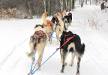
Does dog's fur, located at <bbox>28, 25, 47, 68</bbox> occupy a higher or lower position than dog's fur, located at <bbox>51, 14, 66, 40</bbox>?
higher

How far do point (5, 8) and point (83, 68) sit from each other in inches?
927

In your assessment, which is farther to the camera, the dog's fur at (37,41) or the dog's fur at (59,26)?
the dog's fur at (59,26)

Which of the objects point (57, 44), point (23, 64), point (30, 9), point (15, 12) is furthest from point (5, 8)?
point (23, 64)

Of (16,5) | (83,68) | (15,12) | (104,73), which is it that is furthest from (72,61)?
(16,5)

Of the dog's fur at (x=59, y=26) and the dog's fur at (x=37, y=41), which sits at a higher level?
the dog's fur at (x=37, y=41)

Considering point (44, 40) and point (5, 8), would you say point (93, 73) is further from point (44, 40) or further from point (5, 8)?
point (5, 8)

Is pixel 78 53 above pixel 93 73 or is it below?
above

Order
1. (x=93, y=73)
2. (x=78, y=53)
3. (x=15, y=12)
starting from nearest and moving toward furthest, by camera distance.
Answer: (x=78, y=53) < (x=93, y=73) < (x=15, y=12)

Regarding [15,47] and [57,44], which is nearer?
[15,47]

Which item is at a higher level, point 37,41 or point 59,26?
point 37,41

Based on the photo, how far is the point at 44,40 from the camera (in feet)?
26.7

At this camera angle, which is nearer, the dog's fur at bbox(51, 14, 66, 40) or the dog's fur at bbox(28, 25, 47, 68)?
the dog's fur at bbox(28, 25, 47, 68)

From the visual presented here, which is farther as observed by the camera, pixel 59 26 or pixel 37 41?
pixel 59 26

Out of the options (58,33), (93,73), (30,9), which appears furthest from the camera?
(30,9)
